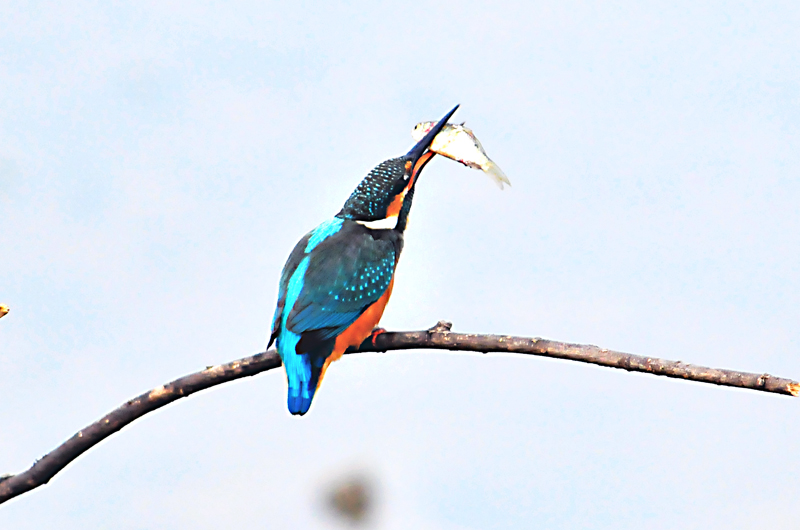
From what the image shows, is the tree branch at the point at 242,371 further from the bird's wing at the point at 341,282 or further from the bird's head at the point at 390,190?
the bird's head at the point at 390,190

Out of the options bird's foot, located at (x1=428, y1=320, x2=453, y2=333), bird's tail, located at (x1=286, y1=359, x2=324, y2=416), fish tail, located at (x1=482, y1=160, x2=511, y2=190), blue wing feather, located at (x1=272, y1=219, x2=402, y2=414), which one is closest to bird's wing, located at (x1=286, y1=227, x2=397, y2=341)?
blue wing feather, located at (x1=272, y1=219, x2=402, y2=414)

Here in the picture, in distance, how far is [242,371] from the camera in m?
2.02

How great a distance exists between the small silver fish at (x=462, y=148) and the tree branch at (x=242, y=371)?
537 mm

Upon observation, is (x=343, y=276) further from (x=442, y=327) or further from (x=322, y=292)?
(x=442, y=327)

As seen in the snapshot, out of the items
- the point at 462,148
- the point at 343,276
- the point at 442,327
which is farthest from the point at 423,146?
the point at 442,327

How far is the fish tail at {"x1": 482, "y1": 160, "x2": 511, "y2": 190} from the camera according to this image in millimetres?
2348

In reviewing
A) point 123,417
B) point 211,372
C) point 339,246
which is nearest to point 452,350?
point 339,246

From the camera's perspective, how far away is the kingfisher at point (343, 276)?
210cm

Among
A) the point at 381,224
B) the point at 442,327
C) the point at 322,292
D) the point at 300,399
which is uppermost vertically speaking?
the point at 381,224

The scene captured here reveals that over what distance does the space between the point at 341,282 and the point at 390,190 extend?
39 centimetres

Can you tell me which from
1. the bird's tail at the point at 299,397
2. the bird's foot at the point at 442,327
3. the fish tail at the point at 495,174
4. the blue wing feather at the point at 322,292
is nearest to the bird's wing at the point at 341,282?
the blue wing feather at the point at 322,292

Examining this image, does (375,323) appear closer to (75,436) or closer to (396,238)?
(396,238)

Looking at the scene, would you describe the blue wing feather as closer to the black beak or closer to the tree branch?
the tree branch

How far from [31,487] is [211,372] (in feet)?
1.87
